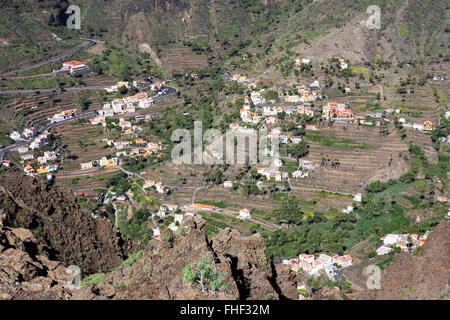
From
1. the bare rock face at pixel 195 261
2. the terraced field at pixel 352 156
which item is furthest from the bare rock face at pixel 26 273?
the terraced field at pixel 352 156

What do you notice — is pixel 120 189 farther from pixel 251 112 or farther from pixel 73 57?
pixel 73 57

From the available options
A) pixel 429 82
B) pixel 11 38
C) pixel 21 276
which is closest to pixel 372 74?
pixel 429 82

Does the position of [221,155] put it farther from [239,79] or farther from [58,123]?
[58,123]

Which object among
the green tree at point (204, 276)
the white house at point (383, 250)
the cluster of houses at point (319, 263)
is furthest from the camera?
the white house at point (383, 250)

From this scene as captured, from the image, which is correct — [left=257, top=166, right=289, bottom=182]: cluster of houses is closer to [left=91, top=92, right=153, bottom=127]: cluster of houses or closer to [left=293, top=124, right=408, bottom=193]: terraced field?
[left=293, top=124, right=408, bottom=193]: terraced field

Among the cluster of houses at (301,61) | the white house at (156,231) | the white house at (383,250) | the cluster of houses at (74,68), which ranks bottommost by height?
the white house at (156,231)

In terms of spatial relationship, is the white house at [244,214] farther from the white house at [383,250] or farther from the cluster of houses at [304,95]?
the cluster of houses at [304,95]

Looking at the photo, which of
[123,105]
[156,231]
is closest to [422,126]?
[156,231]
